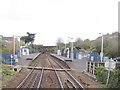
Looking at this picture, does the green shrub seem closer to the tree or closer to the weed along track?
the weed along track

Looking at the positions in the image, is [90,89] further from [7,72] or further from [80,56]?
[80,56]

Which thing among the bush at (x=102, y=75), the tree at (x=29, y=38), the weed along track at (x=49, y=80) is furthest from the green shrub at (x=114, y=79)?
the tree at (x=29, y=38)

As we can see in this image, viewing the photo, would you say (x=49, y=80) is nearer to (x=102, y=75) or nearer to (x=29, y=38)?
(x=102, y=75)

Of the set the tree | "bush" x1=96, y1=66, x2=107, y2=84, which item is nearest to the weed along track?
"bush" x1=96, y1=66, x2=107, y2=84

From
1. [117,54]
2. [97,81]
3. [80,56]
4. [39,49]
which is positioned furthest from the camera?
[39,49]

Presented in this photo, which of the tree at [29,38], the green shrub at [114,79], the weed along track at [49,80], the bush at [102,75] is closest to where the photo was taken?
the green shrub at [114,79]

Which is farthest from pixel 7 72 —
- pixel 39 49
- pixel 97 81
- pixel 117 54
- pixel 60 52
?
pixel 39 49

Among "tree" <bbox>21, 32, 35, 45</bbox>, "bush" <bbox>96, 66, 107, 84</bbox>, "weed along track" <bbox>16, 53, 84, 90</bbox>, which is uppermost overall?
"tree" <bbox>21, 32, 35, 45</bbox>

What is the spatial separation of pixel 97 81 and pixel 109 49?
20.5 meters

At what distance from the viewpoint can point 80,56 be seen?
41.3m

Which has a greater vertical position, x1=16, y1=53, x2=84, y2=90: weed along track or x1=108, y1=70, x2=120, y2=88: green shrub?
x1=108, y1=70, x2=120, y2=88: green shrub

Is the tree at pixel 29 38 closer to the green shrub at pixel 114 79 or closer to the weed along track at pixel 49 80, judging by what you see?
the weed along track at pixel 49 80

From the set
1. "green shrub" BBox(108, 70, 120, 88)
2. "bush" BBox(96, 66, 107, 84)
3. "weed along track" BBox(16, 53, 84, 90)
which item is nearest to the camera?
"green shrub" BBox(108, 70, 120, 88)

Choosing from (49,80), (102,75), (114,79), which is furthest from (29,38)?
(114,79)
